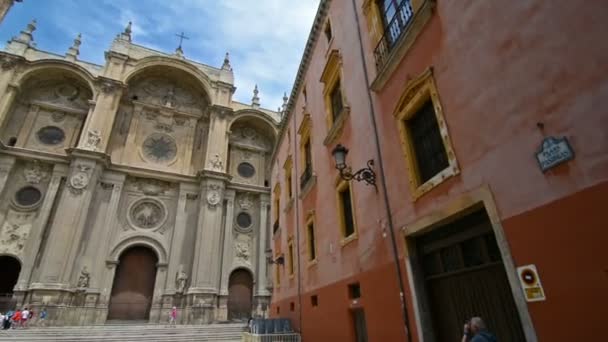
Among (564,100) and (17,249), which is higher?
(17,249)

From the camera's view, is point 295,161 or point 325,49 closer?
point 325,49

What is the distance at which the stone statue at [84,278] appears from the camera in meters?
19.8

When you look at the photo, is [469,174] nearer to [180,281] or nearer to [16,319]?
[16,319]

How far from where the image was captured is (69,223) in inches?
798

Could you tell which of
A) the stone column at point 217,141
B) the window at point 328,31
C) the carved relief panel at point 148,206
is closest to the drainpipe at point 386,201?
the window at point 328,31

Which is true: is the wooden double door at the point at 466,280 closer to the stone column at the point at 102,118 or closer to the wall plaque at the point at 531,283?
the wall plaque at the point at 531,283

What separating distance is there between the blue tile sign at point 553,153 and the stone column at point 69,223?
24779 millimetres

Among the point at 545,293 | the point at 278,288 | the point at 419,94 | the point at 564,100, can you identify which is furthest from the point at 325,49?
the point at 278,288

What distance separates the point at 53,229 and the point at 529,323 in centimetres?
2561

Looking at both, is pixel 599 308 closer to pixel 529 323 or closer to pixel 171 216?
pixel 529 323

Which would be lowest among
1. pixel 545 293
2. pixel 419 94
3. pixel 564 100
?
pixel 545 293

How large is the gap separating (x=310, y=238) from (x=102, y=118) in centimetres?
2271

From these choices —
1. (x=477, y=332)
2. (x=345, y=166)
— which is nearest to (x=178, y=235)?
(x=345, y=166)

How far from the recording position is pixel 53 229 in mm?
→ 19922
